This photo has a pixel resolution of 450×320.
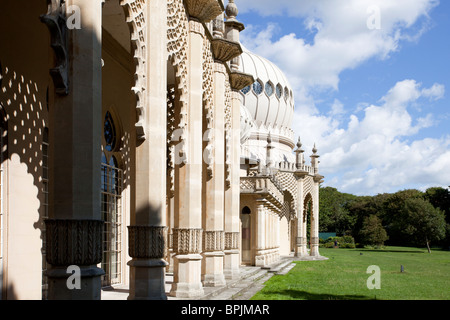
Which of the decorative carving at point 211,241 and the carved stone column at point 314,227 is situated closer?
the decorative carving at point 211,241

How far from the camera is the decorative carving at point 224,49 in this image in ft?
47.9

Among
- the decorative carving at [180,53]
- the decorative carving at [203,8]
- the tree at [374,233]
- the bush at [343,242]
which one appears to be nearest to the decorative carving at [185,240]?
the decorative carving at [180,53]

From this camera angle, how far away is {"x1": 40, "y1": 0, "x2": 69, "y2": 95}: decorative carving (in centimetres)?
638

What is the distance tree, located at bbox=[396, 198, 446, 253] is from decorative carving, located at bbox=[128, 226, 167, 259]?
48398 mm

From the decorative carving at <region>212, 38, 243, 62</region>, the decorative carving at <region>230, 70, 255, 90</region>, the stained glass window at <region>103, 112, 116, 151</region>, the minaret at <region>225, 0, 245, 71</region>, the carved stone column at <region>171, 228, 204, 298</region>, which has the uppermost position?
the minaret at <region>225, 0, 245, 71</region>

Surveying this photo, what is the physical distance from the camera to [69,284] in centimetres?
640

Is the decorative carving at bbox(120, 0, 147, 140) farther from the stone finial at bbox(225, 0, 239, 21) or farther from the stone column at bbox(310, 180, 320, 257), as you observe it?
the stone column at bbox(310, 180, 320, 257)

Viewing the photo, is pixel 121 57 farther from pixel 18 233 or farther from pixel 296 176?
pixel 296 176

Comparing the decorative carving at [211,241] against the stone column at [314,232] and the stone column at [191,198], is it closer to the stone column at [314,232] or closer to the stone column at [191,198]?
the stone column at [191,198]

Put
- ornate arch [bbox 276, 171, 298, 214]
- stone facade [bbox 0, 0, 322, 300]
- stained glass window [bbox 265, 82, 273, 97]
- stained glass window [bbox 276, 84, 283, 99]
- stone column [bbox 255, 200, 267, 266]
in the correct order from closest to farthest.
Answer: stone facade [bbox 0, 0, 322, 300] → stone column [bbox 255, 200, 267, 266] → ornate arch [bbox 276, 171, 298, 214] → stained glass window [bbox 265, 82, 273, 97] → stained glass window [bbox 276, 84, 283, 99]

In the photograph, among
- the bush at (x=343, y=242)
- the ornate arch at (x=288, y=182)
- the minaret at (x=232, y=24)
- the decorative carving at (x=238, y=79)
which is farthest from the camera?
the bush at (x=343, y=242)

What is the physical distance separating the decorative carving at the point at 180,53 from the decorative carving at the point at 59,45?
4.24 metres

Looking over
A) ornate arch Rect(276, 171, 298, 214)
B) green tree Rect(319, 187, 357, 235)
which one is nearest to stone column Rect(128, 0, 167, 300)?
ornate arch Rect(276, 171, 298, 214)

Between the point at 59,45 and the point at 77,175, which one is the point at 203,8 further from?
the point at 77,175
